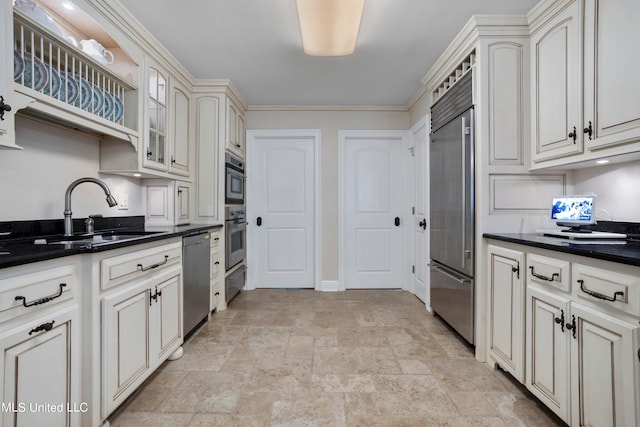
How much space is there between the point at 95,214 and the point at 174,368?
1195 millimetres

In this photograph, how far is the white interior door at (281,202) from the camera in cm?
389

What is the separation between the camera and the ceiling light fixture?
1.82 m

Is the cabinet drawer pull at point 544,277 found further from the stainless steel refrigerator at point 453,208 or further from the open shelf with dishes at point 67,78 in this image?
the open shelf with dishes at point 67,78

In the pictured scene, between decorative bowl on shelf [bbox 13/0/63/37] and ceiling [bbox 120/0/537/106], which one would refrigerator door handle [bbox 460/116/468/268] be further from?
decorative bowl on shelf [bbox 13/0/63/37]

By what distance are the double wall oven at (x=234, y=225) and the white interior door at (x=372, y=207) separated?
4.17 feet

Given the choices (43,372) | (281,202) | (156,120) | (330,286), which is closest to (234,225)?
(281,202)

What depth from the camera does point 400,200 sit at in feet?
12.7

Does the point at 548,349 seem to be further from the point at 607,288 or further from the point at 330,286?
the point at 330,286

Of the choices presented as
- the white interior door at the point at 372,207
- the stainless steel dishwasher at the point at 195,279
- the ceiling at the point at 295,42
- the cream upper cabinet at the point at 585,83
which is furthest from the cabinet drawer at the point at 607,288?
the white interior door at the point at 372,207

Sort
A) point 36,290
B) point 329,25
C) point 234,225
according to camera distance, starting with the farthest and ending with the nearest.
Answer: point 234,225 → point 329,25 → point 36,290

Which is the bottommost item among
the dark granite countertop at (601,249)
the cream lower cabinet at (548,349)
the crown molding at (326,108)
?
the cream lower cabinet at (548,349)

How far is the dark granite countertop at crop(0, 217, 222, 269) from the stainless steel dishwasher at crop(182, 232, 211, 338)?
108 millimetres

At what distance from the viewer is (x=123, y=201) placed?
7.92ft

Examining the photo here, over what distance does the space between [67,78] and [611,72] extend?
2.81 m
